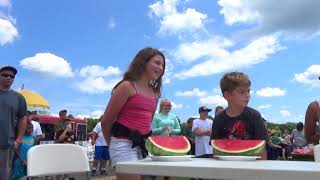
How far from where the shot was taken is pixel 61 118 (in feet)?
37.1

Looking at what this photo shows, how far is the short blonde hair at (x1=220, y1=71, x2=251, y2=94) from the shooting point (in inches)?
140

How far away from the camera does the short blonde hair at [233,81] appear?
354 centimetres

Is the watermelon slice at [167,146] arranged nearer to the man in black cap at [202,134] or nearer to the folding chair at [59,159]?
the folding chair at [59,159]

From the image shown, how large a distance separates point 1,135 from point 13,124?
0.30 meters

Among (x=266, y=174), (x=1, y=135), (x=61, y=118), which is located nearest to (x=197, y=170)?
(x=266, y=174)

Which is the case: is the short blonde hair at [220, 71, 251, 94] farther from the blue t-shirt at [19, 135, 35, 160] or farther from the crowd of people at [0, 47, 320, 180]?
the blue t-shirt at [19, 135, 35, 160]

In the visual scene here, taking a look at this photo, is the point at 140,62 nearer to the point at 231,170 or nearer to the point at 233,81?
the point at 233,81

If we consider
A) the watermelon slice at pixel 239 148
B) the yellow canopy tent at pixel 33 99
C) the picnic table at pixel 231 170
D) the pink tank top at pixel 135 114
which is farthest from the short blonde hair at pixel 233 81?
the yellow canopy tent at pixel 33 99

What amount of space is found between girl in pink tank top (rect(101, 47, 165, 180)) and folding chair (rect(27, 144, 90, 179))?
0.25 m

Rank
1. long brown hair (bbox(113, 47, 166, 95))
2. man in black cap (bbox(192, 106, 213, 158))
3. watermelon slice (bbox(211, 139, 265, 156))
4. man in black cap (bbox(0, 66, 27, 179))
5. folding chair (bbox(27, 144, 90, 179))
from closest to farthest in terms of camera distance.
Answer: watermelon slice (bbox(211, 139, 265, 156)), folding chair (bbox(27, 144, 90, 179)), long brown hair (bbox(113, 47, 166, 95)), man in black cap (bbox(0, 66, 27, 179)), man in black cap (bbox(192, 106, 213, 158))

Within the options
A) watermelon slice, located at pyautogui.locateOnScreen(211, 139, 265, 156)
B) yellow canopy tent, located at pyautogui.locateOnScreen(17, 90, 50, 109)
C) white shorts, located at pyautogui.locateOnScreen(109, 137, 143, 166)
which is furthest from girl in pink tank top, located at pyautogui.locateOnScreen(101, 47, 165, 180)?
yellow canopy tent, located at pyautogui.locateOnScreen(17, 90, 50, 109)

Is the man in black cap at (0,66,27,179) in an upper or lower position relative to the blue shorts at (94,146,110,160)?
upper

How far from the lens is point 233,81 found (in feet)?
11.7

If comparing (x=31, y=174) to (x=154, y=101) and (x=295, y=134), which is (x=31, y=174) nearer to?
(x=154, y=101)
